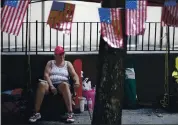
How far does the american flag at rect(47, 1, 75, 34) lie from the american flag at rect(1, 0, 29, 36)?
34.4 inches

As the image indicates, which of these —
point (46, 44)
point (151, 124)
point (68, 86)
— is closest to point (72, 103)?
point (68, 86)

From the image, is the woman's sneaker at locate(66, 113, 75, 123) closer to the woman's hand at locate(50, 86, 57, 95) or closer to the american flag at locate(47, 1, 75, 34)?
the woman's hand at locate(50, 86, 57, 95)

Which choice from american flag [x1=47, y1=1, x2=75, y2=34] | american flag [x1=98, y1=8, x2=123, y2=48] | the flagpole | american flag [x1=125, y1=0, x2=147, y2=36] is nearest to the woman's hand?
american flag [x1=47, y1=1, x2=75, y2=34]

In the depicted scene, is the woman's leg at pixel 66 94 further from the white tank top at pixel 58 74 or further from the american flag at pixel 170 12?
the american flag at pixel 170 12

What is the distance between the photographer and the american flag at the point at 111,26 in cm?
525

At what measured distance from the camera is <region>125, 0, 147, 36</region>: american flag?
5.31 meters

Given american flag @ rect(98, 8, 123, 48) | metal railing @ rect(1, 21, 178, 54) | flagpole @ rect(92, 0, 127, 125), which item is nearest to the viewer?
american flag @ rect(98, 8, 123, 48)

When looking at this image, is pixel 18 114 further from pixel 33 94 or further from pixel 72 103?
pixel 72 103

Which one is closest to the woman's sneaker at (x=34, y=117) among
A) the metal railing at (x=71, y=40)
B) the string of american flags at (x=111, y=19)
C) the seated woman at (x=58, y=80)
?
the seated woman at (x=58, y=80)

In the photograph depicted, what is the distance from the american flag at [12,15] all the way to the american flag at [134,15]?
4.22 feet

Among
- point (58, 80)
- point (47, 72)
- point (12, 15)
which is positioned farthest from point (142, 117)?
point (12, 15)

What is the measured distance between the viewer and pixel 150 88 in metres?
8.55

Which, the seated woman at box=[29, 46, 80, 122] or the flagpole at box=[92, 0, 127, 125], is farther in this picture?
the seated woman at box=[29, 46, 80, 122]

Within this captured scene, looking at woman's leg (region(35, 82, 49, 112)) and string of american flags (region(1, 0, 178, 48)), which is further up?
string of american flags (region(1, 0, 178, 48))
